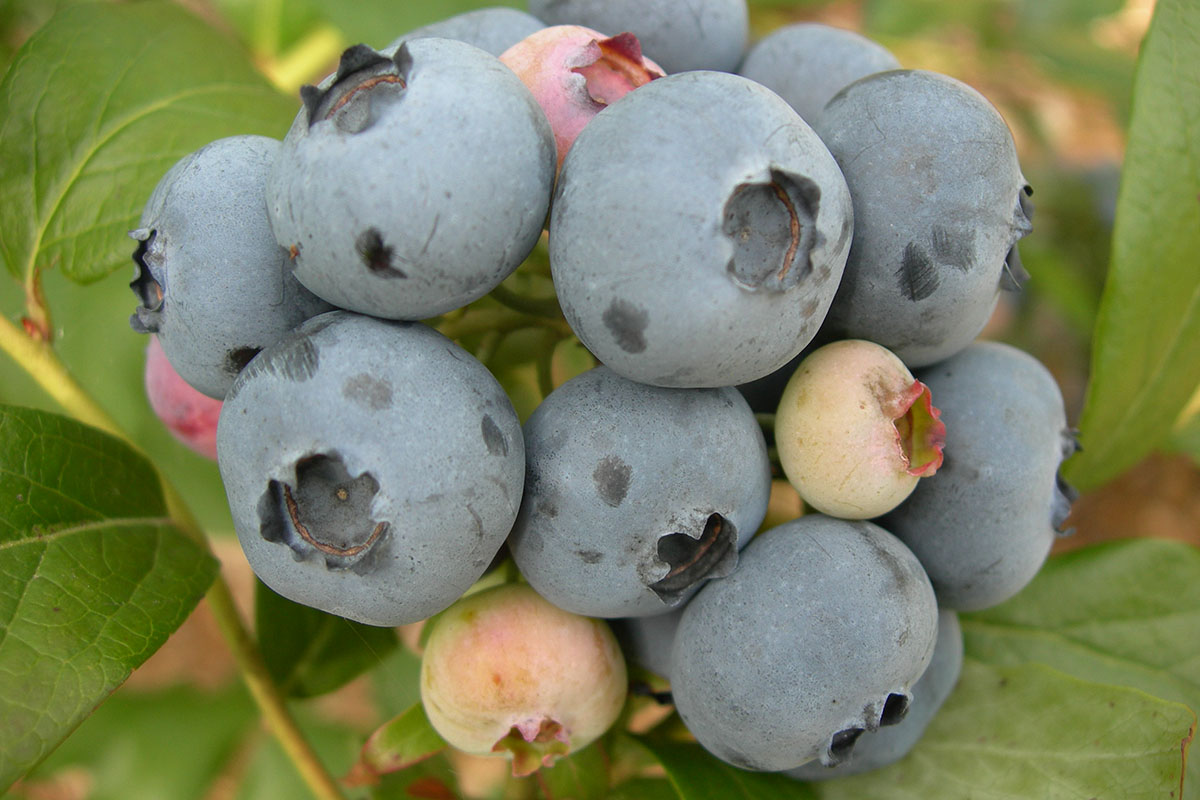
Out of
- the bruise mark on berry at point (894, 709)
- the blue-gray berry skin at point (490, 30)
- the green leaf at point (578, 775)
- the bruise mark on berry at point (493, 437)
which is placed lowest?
the green leaf at point (578, 775)

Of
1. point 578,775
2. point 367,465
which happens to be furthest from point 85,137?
point 578,775

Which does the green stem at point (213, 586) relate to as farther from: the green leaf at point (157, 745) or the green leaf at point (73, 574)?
the green leaf at point (157, 745)

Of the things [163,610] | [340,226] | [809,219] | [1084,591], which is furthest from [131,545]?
[1084,591]

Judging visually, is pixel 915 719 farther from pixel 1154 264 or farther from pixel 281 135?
pixel 281 135

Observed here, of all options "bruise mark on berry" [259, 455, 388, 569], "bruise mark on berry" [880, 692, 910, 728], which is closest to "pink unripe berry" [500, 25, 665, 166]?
"bruise mark on berry" [259, 455, 388, 569]

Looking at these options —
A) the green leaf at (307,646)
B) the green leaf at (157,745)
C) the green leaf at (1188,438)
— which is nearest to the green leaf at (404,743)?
the green leaf at (307,646)

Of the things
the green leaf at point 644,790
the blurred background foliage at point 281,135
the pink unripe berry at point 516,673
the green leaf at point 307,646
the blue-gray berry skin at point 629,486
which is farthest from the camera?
the blurred background foliage at point 281,135

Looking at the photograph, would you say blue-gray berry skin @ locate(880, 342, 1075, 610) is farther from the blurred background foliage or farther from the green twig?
the blurred background foliage
